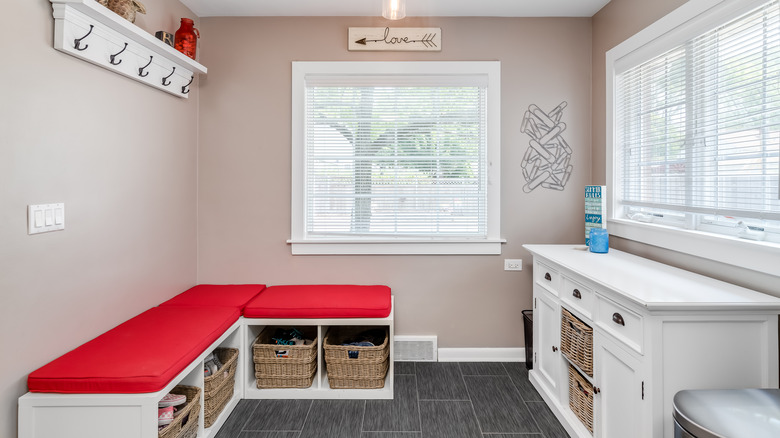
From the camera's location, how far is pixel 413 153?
10.2 ft

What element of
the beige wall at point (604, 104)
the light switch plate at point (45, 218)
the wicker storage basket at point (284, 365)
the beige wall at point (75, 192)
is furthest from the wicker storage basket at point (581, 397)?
the light switch plate at point (45, 218)

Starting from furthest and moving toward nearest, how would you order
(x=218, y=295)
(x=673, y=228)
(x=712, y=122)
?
1. (x=218, y=295)
2. (x=673, y=228)
3. (x=712, y=122)

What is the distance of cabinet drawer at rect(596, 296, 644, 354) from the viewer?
161 cm

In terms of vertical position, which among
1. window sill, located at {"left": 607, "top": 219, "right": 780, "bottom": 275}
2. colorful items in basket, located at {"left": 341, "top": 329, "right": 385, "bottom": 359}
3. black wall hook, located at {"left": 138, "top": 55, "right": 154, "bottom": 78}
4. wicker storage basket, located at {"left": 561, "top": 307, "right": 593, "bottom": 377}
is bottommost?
colorful items in basket, located at {"left": 341, "top": 329, "right": 385, "bottom": 359}

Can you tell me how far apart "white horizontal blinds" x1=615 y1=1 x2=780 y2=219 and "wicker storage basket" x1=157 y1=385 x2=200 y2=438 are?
9.01 ft

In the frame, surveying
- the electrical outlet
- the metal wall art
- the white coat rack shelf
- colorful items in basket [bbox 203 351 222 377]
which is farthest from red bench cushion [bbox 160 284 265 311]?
the metal wall art

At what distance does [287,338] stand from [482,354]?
4.95 ft

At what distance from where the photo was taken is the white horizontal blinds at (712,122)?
5.55 ft

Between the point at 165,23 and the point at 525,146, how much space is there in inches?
106

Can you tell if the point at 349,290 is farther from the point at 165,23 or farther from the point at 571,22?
the point at 571,22

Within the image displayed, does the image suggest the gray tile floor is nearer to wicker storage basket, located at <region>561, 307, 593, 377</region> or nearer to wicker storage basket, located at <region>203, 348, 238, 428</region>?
wicker storage basket, located at <region>203, 348, 238, 428</region>

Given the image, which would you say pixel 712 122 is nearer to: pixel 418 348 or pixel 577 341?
pixel 577 341

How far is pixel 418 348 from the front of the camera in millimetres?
3117

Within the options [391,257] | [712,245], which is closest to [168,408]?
[391,257]
